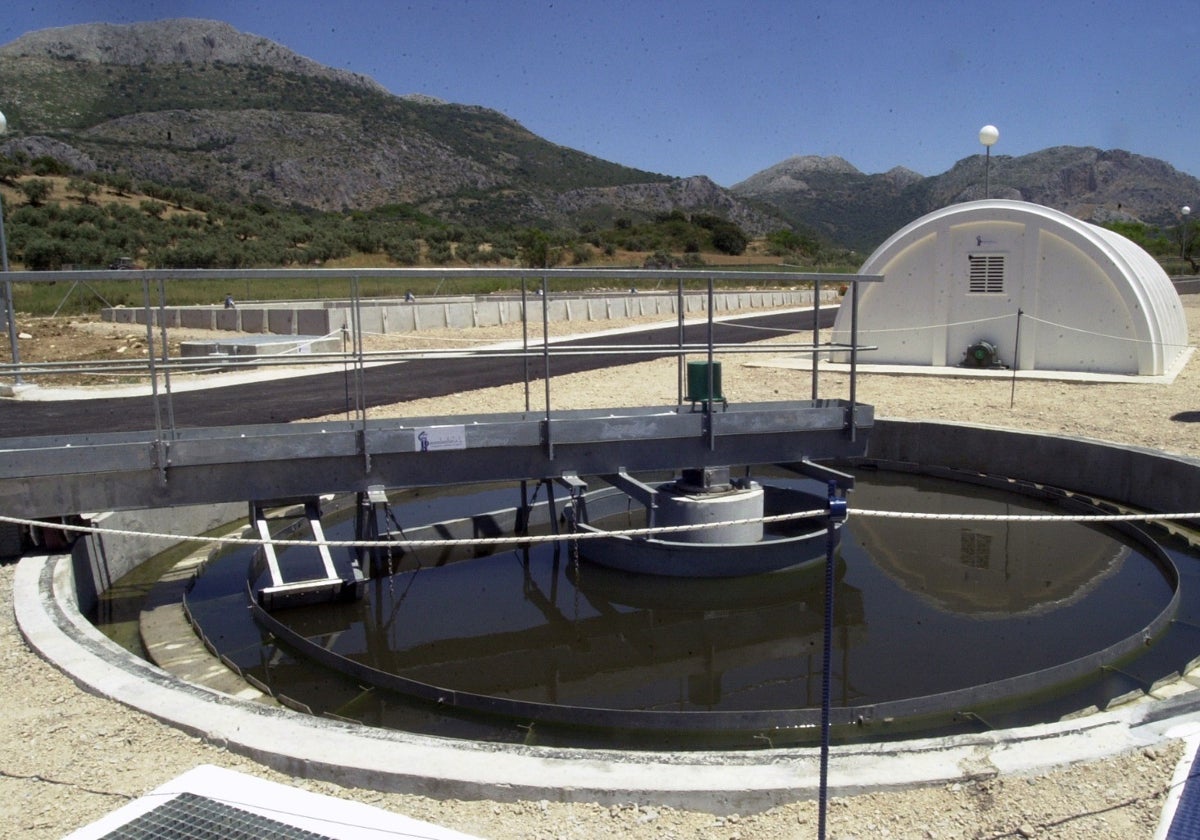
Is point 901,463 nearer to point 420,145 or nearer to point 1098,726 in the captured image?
point 1098,726

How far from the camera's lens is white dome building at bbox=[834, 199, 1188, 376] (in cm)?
1775

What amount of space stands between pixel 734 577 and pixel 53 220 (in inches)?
1943

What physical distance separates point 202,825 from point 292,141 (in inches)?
4149

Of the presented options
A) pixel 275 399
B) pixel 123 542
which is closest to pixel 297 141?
pixel 275 399

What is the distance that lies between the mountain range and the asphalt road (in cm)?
6886

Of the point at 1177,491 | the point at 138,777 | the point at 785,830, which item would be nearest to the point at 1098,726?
the point at 785,830

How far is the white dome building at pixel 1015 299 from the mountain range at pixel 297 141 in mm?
64120

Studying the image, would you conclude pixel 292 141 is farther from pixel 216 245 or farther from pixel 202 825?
pixel 202 825

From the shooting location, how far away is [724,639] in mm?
7684

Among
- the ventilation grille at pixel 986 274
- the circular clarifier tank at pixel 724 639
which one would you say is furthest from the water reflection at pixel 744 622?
the ventilation grille at pixel 986 274

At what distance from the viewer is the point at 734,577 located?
8828 millimetres

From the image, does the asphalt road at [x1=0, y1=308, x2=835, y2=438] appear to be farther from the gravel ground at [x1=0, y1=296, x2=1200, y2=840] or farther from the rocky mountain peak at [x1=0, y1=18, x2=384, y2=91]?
the rocky mountain peak at [x1=0, y1=18, x2=384, y2=91]

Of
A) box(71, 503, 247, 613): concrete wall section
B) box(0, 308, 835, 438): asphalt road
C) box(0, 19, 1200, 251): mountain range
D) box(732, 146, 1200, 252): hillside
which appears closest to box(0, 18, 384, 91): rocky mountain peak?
box(0, 19, 1200, 251): mountain range

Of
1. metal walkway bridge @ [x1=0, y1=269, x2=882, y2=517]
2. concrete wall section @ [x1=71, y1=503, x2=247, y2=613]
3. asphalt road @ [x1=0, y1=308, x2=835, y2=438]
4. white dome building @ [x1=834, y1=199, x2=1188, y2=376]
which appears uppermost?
white dome building @ [x1=834, y1=199, x2=1188, y2=376]
